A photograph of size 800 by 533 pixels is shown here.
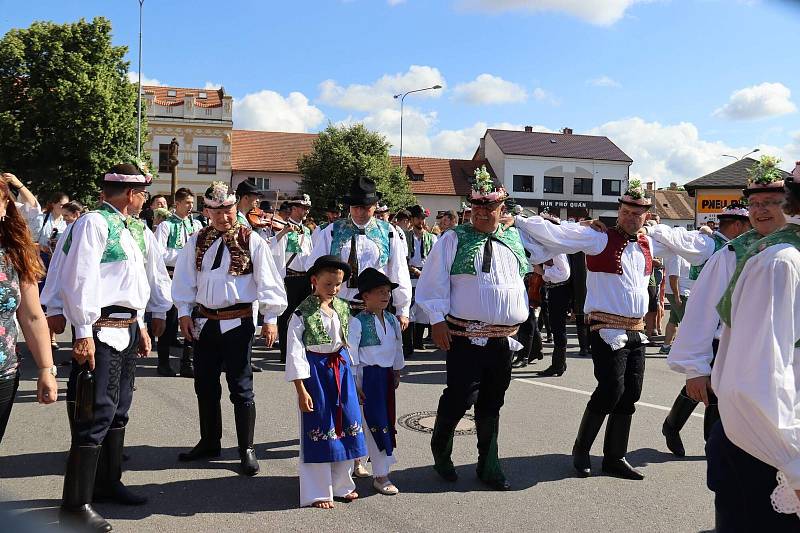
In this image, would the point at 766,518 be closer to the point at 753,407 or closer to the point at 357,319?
the point at 753,407

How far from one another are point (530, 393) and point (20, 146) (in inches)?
1290

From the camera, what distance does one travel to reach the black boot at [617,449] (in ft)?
18.1

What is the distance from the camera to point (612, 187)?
6003 centimetres

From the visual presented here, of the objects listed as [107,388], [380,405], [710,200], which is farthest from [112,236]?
[710,200]

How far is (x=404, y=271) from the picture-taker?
652 centimetres

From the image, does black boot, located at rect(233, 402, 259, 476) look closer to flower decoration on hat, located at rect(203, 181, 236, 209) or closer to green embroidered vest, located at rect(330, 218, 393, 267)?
flower decoration on hat, located at rect(203, 181, 236, 209)

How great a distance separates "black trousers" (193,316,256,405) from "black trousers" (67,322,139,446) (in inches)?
30.4

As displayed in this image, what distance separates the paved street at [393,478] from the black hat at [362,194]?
2119 millimetres

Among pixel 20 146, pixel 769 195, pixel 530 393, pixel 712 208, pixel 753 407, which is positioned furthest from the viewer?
pixel 712 208

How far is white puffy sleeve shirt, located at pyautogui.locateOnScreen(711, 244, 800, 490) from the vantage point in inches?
91.4

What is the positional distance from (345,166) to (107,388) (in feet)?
136

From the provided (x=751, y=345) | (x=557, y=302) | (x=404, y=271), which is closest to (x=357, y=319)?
(x=404, y=271)

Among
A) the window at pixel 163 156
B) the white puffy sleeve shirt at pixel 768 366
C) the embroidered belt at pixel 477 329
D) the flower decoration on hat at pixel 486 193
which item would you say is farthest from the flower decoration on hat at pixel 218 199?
the window at pixel 163 156

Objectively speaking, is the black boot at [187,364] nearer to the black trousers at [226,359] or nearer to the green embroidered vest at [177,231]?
the green embroidered vest at [177,231]
